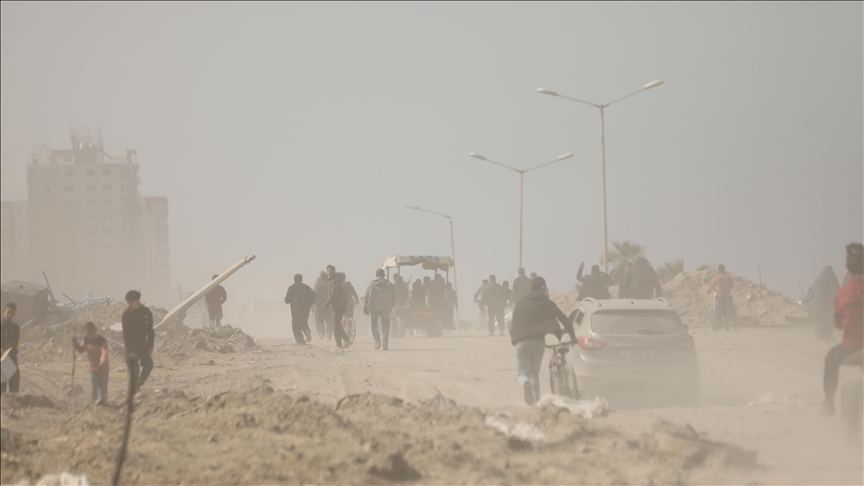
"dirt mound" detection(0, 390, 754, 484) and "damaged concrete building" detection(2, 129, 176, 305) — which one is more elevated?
"damaged concrete building" detection(2, 129, 176, 305)

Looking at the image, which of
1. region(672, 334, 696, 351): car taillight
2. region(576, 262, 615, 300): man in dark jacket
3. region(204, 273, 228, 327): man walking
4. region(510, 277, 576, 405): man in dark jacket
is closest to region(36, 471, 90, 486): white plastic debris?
region(510, 277, 576, 405): man in dark jacket

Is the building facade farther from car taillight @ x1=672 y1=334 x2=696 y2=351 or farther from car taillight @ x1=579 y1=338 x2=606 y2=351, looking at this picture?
car taillight @ x1=672 y1=334 x2=696 y2=351

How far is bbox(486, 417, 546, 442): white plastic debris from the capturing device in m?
8.43

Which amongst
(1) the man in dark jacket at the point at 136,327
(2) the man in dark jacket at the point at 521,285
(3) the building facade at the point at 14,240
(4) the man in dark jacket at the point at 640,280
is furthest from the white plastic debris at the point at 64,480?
(3) the building facade at the point at 14,240

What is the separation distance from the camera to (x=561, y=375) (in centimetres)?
1175

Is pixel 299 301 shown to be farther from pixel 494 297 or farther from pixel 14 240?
pixel 14 240

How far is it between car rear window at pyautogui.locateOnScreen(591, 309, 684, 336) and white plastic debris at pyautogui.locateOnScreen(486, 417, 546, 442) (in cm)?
356

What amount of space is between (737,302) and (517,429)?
2666 centimetres

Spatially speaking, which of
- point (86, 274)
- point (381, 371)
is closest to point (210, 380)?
point (381, 371)

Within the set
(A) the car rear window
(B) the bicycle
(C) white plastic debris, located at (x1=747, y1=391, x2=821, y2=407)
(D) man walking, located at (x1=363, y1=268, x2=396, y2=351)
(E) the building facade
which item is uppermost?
(E) the building facade

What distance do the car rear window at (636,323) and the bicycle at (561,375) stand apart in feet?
2.43

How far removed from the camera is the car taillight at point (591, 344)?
473 inches

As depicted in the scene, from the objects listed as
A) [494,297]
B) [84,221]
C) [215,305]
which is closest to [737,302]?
[494,297]

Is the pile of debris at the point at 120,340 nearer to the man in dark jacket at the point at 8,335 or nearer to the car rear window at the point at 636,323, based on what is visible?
the man in dark jacket at the point at 8,335
